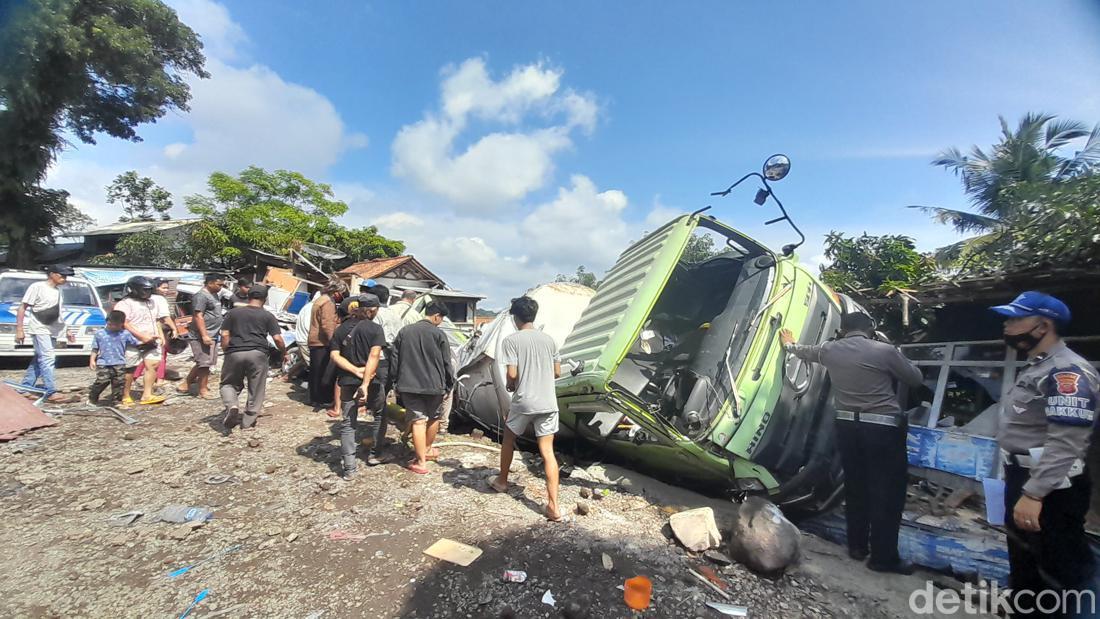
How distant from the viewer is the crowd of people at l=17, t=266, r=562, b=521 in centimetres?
340

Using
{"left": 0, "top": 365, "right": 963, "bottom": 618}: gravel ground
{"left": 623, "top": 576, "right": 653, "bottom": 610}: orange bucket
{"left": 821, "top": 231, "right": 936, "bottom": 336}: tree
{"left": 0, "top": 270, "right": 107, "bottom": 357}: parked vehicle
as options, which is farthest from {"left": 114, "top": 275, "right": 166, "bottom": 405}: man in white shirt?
{"left": 821, "top": 231, "right": 936, "bottom": 336}: tree

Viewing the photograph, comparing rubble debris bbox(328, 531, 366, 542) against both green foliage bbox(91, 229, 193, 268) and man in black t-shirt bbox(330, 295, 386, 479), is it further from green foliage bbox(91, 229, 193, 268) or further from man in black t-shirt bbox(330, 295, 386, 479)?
green foliage bbox(91, 229, 193, 268)

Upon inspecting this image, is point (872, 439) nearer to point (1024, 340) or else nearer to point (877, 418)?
point (877, 418)

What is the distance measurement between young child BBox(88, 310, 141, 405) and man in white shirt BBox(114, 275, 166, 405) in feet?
0.19

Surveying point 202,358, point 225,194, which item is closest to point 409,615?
point 202,358

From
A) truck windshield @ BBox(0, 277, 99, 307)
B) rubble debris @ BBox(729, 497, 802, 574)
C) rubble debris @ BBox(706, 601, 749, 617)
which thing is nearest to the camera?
rubble debris @ BBox(706, 601, 749, 617)

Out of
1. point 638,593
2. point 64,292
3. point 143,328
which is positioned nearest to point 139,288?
point 143,328

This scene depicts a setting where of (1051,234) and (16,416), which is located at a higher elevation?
(1051,234)

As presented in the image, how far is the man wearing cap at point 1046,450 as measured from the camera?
6.63ft

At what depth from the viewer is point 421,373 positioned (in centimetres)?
391

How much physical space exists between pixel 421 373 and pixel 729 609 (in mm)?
2776

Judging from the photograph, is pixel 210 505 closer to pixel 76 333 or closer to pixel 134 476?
pixel 134 476

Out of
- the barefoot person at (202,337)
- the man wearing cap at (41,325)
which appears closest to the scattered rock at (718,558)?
the barefoot person at (202,337)

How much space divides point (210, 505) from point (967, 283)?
6.86 metres
